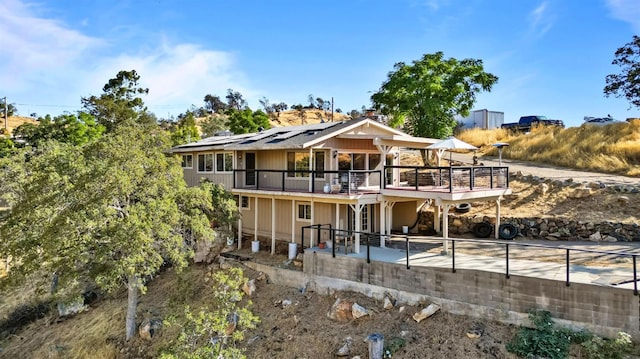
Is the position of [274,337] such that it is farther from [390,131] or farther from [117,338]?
[390,131]

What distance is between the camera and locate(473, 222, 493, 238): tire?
16.7 m

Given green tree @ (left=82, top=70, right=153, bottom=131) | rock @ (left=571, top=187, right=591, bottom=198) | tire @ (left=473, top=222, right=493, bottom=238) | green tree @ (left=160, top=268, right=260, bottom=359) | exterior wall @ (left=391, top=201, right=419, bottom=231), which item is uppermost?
green tree @ (left=82, top=70, right=153, bottom=131)

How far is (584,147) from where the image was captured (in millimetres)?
25078

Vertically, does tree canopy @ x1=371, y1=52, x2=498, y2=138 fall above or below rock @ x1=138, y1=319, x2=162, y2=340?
above

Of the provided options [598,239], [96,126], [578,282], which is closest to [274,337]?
[578,282]

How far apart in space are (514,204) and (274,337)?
13.3m

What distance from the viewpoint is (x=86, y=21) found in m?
15.2

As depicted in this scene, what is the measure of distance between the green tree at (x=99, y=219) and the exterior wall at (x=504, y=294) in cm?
646

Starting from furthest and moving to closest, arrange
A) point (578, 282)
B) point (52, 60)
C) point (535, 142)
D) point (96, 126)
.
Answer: point (96, 126), point (535, 142), point (52, 60), point (578, 282)

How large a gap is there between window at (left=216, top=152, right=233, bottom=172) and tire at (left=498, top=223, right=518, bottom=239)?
12886mm

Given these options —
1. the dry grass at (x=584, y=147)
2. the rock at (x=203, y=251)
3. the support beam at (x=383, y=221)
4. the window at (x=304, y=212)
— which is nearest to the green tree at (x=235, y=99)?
the dry grass at (x=584, y=147)

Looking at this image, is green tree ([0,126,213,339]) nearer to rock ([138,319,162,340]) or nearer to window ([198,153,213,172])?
rock ([138,319,162,340])

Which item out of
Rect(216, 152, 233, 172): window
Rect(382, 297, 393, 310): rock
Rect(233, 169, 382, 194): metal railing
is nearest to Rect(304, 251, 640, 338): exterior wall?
Rect(382, 297, 393, 310): rock

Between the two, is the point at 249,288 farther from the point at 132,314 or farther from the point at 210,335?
the point at 132,314
